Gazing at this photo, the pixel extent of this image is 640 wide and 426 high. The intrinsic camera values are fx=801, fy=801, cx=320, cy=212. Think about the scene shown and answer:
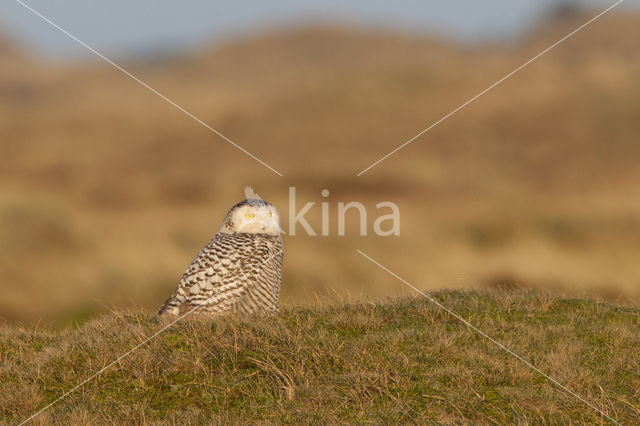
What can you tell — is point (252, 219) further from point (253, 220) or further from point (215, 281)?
point (215, 281)

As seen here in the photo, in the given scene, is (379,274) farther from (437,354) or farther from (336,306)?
(437,354)

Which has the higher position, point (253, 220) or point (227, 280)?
point (253, 220)

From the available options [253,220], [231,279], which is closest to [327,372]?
[231,279]

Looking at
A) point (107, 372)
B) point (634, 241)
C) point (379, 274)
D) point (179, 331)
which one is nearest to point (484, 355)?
point (179, 331)

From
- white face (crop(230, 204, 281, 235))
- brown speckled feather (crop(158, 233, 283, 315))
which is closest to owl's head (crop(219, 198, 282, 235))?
white face (crop(230, 204, 281, 235))

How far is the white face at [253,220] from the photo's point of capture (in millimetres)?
9062

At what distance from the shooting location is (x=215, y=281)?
27.4ft

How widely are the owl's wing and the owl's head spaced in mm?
589

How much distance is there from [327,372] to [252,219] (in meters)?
2.54

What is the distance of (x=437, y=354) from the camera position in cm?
755

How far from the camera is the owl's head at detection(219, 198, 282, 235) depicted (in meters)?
9.06

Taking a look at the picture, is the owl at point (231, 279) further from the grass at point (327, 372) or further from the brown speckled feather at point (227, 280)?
the grass at point (327, 372)

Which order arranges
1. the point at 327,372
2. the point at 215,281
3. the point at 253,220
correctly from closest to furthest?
the point at 327,372 → the point at 215,281 → the point at 253,220

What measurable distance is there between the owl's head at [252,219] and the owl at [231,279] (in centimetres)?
17
